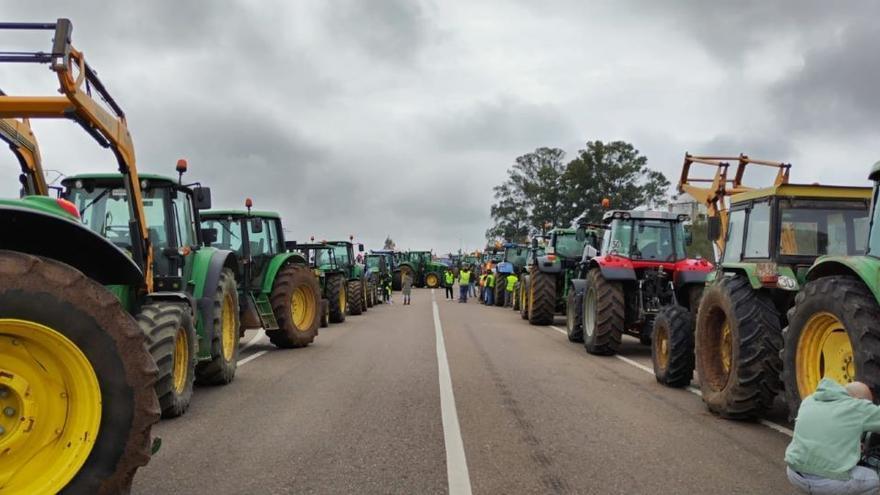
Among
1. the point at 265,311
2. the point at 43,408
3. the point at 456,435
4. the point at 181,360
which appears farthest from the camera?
the point at 265,311

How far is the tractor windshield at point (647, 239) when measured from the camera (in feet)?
44.7

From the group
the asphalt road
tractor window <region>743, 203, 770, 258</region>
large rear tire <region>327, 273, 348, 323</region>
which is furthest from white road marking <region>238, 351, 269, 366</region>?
tractor window <region>743, 203, 770, 258</region>

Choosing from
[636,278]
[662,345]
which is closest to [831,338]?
[662,345]

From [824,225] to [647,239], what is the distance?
602cm

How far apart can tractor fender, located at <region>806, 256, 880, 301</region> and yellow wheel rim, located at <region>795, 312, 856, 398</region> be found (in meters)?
0.41

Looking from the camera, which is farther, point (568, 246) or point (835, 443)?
point (568, 246)

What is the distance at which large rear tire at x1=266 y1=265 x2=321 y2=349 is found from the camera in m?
13.1

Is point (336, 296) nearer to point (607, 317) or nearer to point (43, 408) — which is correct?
point (607, 317)

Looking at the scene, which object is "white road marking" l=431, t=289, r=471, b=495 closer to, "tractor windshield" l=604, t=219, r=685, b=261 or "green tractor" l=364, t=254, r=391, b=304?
"tractor windshield" l=604, t=219, r=685, b=261

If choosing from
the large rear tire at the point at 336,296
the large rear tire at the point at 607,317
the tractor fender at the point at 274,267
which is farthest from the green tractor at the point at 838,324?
the large rear tire at the point at 336,296

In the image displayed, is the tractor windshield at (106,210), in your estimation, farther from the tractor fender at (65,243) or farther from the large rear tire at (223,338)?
the tractor fender at (65,243)

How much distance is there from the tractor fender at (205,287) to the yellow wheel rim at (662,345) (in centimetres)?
582

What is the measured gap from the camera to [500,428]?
269 inches

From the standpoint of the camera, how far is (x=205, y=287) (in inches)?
357
